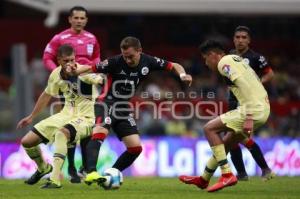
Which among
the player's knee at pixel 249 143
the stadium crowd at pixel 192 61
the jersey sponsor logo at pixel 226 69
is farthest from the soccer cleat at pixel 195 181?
the stadium crowd at pixel 192 61

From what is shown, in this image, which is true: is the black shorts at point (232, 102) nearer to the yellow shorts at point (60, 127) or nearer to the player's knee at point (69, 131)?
the yellow shorts at point (60, 127)

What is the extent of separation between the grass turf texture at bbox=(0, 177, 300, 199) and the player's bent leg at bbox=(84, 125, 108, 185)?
0.59 feet

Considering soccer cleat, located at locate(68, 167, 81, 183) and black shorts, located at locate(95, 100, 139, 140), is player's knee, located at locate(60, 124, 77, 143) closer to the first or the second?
black shorts, located at locate(95, 100, 139, 140)

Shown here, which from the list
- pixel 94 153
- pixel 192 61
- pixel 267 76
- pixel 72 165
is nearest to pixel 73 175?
pixel 72 165

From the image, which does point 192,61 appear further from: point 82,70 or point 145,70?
point 82,70

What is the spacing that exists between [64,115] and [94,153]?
30.9 inches

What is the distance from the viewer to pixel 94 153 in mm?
13875

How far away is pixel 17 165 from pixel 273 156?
214 inches

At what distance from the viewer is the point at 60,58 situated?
1378cm

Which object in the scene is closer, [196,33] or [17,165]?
[17,165]

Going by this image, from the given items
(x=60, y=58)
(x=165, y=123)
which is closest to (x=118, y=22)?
(x=165, y=123)

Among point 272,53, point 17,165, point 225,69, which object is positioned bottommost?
point 17,165

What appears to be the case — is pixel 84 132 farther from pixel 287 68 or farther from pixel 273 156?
pixel 287 68

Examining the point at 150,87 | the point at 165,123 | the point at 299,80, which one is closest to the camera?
the point at 165,123
